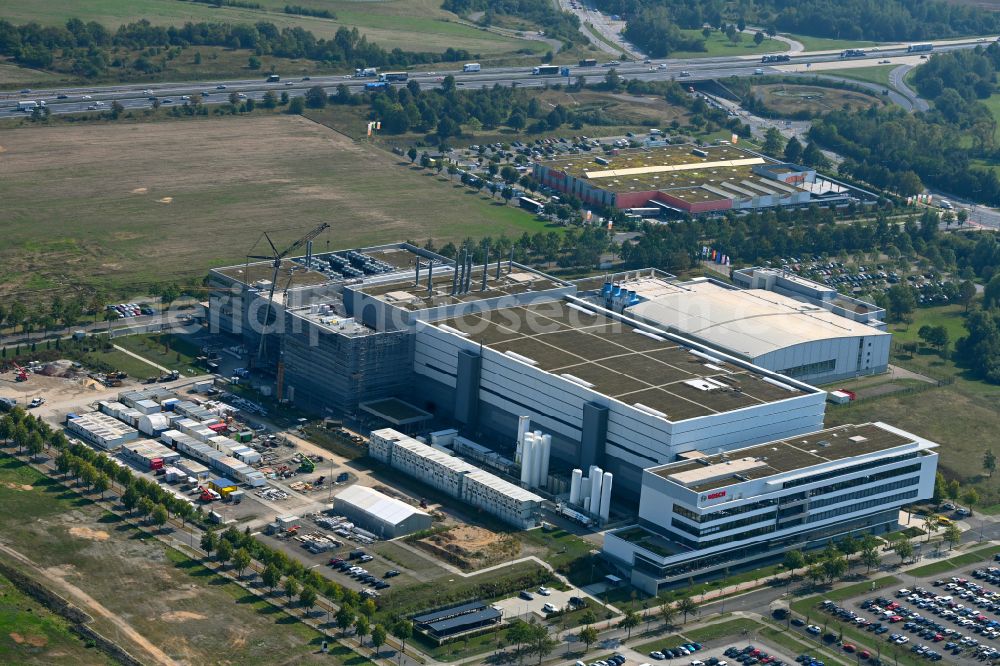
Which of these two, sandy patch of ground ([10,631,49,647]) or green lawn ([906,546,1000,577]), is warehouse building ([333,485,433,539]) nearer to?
sandy patch of ground ([10,631,49,647])

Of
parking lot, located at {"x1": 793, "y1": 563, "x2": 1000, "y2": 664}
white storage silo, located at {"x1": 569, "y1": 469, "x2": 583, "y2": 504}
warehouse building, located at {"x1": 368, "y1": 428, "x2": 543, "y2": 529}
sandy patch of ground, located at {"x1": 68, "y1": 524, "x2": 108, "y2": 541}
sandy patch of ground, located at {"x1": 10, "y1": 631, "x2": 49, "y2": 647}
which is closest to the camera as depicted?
sandy patch of ground, located at {"x1": 10, "y1": 631, "x2": 49, "y2": 647}

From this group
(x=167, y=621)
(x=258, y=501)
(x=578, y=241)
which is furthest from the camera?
(x=578, y=241)

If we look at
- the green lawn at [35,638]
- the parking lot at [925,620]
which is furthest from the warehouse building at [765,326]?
the green lawn at [35,638]

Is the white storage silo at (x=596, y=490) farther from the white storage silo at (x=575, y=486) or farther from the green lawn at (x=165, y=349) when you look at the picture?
the green lawn at (x=165, y=349)

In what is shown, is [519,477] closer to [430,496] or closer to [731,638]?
[430,496]

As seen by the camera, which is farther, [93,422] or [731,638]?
[93,422]

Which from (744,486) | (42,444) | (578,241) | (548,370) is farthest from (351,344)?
(578,241)

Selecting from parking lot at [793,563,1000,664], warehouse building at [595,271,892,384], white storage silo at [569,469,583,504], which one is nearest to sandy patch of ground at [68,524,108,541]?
white storage silo at [569,469,583,504]
